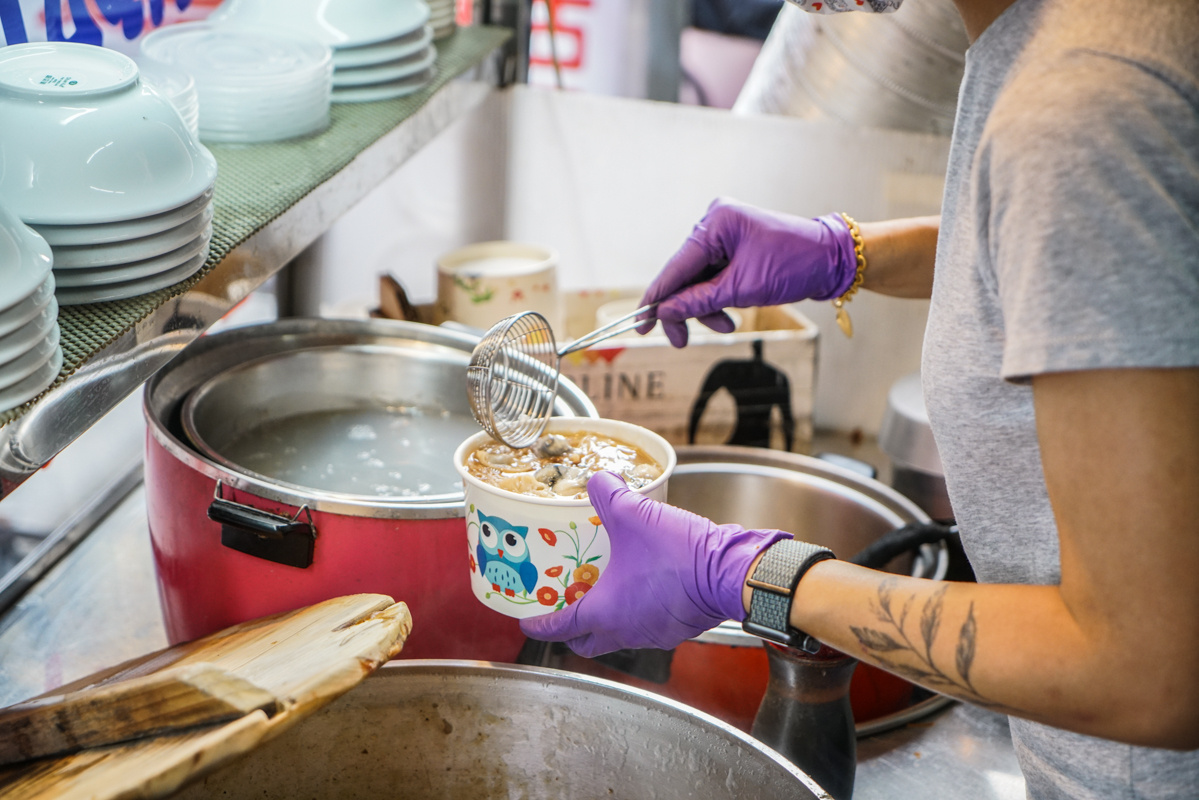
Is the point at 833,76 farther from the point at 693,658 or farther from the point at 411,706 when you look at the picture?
the point at 411,706

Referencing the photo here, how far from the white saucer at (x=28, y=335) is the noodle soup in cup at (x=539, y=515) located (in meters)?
0.40

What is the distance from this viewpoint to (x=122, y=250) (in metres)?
1.00

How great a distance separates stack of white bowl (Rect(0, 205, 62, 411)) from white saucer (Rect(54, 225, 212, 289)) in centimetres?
12

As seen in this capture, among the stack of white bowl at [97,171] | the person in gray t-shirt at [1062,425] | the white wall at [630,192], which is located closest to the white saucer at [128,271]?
the stack of white bowl at [97,171]

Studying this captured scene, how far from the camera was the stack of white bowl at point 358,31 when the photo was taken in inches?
65.3

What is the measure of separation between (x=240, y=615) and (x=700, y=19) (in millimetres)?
4374

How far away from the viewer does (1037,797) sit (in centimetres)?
102

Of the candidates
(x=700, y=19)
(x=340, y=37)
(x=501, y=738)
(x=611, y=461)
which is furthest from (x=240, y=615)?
(x=700, y=19)

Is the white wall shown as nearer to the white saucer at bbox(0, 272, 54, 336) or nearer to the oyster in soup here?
the oyster in soup

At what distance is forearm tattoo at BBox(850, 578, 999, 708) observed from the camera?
80 cm

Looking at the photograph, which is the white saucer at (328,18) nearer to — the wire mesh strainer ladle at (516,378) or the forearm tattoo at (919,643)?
the wire mesh strainer ladle at (516,378)

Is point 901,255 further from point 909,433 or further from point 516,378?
point 909,433

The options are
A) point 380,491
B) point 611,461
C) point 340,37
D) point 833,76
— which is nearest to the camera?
point 611,461

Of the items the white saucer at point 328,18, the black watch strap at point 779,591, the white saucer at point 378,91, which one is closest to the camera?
the black watch strap at point 779,591
